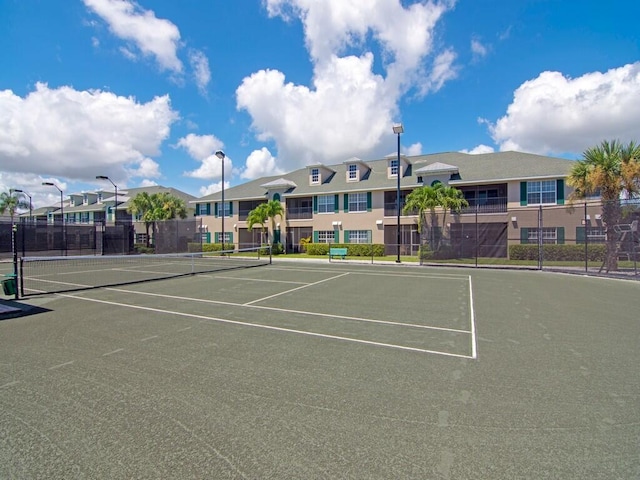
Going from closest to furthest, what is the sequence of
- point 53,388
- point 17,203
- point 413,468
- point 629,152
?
point 413,468 < point 53,388 < point 629,152 < point 17,203

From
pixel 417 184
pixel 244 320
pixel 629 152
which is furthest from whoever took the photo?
pixel 417 184

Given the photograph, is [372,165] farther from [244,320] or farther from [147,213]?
[244,320]

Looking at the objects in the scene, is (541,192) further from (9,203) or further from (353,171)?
(9,203)

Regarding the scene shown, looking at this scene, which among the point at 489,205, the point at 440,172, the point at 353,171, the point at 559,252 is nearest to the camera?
the point at 559,252

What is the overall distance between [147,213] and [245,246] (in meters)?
11.2

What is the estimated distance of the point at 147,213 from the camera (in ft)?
128

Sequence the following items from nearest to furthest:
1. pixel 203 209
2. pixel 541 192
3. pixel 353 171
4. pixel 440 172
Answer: pixel 541 192, pixel 440 172, pixel 353 171, pixel 203 209

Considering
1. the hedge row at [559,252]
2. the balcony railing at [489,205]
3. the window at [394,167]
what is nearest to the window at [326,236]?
the window at [394,167]

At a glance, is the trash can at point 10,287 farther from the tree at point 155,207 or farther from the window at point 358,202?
the tree at point 155,207

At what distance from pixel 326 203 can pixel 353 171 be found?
423cm

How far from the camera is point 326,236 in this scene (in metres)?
35.1

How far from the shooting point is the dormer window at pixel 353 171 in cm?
3547

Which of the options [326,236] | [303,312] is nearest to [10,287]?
[303,312]

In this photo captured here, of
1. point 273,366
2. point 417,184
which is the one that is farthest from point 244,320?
point 417,184
